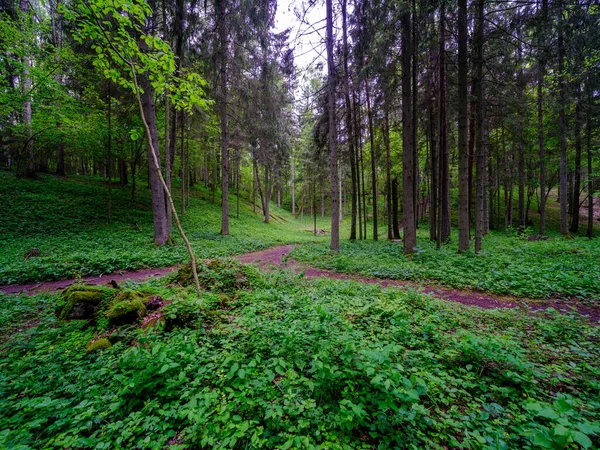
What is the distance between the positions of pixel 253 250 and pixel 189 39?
12.1 m

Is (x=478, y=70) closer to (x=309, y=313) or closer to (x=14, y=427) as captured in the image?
(x=309, y=313)

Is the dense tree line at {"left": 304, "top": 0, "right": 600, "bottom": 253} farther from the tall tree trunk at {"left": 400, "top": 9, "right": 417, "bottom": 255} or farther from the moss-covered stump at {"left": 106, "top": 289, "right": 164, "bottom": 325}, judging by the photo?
the moss-covered stump at {"left": 106, "top": 289, "right": 164, "bottom": 325}

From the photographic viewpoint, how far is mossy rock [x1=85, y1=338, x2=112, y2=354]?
3203 mm

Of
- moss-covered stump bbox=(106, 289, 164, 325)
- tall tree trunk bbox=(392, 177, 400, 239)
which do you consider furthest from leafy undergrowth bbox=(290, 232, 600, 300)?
tall tree trunk bbox=(392, 177, 400, 239)

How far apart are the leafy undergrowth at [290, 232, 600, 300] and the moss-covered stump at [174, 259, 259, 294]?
3.52m

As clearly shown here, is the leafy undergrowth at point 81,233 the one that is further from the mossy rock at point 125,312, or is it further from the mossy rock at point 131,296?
the mossy rock at point 125,312

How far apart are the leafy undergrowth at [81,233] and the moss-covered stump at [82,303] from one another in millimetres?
1541

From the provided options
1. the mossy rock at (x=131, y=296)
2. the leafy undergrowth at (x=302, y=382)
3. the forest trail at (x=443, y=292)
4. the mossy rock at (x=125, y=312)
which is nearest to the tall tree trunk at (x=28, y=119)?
the forest trail at (x=443, y=292)

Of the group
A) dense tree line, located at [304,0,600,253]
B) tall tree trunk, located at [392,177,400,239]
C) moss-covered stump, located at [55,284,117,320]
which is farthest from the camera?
tall tree trunk, located at [392,177,400,239]

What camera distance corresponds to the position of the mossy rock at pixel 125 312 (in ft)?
12.4

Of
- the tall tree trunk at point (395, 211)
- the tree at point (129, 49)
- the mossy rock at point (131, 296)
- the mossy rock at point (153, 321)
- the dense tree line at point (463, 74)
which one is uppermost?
the dense tree line at point (463, 74)

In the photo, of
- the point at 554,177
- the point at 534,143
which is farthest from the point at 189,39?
the point at 554,177

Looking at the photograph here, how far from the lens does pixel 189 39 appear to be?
12727 mm

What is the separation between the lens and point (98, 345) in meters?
3.26
